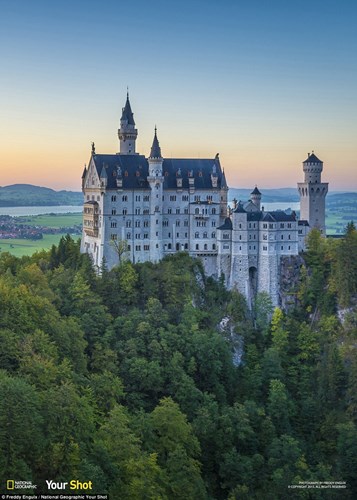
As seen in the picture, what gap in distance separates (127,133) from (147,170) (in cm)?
789

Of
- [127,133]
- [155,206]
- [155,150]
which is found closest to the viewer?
[155,150]

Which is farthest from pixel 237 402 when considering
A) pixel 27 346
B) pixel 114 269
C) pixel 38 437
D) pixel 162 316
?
pixel 38 437

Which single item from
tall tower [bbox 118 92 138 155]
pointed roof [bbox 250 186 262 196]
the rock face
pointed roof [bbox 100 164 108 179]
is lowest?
the rock face

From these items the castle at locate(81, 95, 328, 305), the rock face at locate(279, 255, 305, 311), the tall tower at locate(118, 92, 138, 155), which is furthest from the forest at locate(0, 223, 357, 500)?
the tall tower at locate(118, 92, 138, 155)

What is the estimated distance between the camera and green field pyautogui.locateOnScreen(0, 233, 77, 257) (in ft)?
457

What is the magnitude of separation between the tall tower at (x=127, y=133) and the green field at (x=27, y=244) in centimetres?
3376

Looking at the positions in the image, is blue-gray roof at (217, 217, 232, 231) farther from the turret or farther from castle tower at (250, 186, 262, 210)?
the turret

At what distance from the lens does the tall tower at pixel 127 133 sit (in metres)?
110

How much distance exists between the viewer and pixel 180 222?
107 meters

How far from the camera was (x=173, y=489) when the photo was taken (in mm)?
64125

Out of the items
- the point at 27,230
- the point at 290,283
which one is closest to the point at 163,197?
the point at 290,283

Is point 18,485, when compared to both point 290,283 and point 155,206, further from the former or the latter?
point 290,283

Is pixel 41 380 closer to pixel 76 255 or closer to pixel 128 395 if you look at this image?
pixel 128 395

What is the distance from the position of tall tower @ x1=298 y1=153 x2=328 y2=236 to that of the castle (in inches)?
109
